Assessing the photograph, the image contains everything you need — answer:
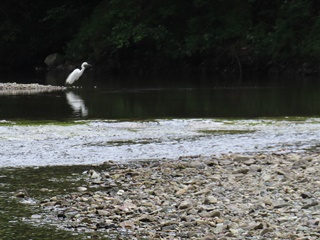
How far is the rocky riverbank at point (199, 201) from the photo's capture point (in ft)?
29.5

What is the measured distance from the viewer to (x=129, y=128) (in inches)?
768

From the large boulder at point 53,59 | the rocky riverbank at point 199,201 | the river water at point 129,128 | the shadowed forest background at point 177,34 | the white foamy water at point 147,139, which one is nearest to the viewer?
the rocky riverbank at point 199,201

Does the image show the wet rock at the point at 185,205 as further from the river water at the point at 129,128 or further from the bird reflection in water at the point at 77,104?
the bird reflection in water at the point at 77,104

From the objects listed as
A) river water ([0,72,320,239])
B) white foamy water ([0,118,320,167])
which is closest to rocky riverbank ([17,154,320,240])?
river water ([0,72,320,239])

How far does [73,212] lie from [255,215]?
2319 millimetres

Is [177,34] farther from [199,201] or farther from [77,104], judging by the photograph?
[199,201]

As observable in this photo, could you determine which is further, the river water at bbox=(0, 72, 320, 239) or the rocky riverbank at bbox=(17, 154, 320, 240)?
the river water at bbox=(0, 72, 320, 239)

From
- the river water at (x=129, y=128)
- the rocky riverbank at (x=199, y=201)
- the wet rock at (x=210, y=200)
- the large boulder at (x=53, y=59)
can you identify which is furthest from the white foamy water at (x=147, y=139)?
the large boulder at (x=53, y=59)

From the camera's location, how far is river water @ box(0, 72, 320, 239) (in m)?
13.1

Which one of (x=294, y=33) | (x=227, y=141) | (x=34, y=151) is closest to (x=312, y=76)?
(x=294, y=33)

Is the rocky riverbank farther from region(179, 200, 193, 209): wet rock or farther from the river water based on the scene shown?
the river water

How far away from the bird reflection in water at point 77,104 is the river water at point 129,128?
3 centimetres

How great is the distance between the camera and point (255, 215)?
9445 millimetres

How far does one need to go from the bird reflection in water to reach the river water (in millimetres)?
30
